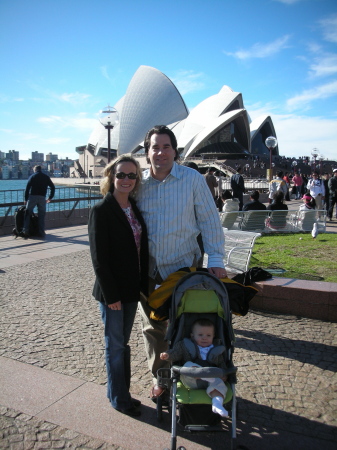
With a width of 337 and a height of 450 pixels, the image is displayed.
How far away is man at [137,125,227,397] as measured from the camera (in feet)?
8.96

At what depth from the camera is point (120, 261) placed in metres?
2.60

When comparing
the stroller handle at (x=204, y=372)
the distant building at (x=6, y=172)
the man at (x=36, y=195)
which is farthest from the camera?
the distant building at (x=6, y=172)

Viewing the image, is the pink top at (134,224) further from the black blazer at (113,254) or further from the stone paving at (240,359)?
the stone paving at (240,359)

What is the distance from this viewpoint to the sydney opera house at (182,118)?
59.9 m

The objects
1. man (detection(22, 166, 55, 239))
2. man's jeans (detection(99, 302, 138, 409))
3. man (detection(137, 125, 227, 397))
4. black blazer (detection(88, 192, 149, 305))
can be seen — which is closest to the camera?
black blazer (detection(88, 192, 149, 305))

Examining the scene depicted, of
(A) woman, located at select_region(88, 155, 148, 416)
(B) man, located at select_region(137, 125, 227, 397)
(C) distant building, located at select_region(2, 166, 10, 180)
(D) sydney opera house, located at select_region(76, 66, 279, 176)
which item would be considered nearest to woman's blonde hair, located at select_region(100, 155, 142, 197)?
(A) woman, located at select_region(88, 155, 148, 416)

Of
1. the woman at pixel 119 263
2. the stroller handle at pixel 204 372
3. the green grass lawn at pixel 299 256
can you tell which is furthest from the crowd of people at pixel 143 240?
the green grass lawn at pixel 299 256

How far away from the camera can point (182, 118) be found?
215 ft

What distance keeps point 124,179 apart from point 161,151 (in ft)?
1.07

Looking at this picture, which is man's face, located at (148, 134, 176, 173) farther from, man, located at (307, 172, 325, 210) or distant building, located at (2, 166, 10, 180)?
distant building, located at (2, 166, 10, 180)

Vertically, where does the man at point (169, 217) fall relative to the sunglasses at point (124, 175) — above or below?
below

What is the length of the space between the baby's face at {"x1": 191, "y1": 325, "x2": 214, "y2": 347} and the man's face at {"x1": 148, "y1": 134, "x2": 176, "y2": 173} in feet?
3.65

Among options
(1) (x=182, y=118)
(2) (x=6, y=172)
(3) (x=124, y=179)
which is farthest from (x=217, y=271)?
(2) (x=6, y=172)

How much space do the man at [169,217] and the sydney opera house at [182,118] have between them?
55.9 m
